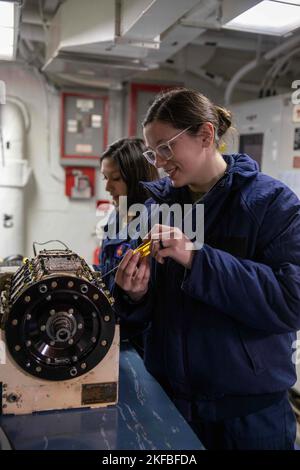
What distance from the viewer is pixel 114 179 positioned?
1.81 meters

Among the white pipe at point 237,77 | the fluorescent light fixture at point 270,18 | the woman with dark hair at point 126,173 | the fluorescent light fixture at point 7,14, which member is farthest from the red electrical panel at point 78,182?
the fluorescent light fixture at point 270,18

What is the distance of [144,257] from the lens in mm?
1122

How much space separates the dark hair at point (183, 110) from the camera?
118 cm

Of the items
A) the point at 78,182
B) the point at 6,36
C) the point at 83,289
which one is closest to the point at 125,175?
the point at 83,289

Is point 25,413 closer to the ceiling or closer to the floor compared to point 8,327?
closer to the floor

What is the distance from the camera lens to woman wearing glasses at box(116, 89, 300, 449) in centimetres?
102

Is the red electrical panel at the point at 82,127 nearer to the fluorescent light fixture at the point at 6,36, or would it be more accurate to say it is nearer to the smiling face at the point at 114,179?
the fluorescent light fixture at the point at 6,36

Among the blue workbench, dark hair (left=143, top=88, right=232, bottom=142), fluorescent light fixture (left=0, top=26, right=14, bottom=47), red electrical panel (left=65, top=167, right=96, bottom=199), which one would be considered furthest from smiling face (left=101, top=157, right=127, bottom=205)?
red electrical panel (left=65, top=167, right=96, bottom=199)

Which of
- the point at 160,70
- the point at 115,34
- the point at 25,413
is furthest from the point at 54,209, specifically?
the point at 25,413

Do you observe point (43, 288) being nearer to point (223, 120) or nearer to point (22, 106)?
point (223, 120)

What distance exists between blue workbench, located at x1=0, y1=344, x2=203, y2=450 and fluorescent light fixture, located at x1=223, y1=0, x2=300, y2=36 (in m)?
1.27

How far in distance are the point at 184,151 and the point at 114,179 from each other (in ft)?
2.19
